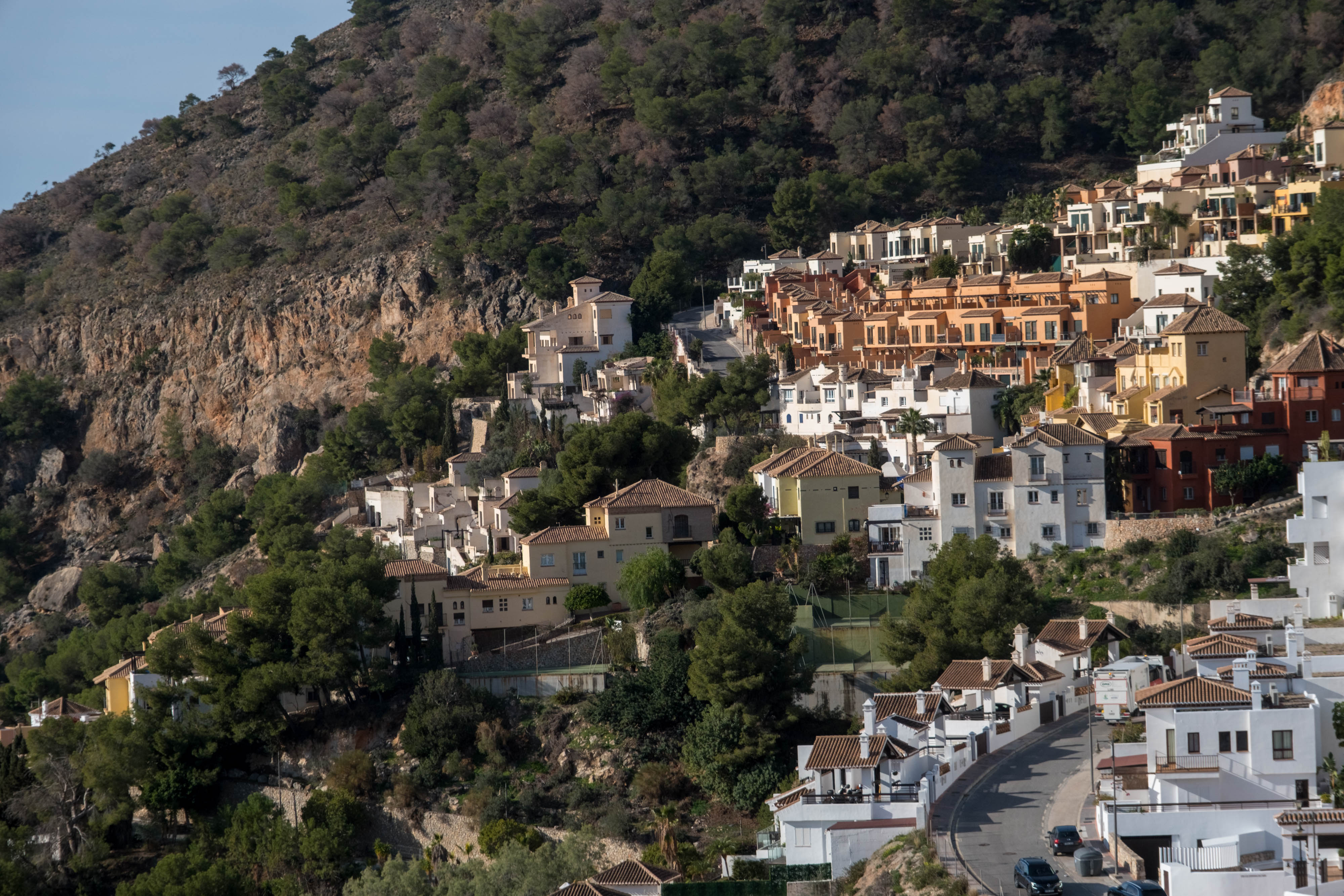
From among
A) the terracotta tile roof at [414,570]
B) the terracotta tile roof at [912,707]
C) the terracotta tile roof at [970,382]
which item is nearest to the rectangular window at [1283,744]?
the terracotta tile roof at [912,707]

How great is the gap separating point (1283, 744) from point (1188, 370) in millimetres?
19413

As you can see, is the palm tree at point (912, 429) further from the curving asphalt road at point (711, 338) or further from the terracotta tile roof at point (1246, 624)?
the terracotta tile roof at point (1246, 624)

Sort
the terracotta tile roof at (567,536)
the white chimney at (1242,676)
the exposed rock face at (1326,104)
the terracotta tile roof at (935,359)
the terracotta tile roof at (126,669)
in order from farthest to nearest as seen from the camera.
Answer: the exposed rock face at (1326,104) < the terracotta tile roof at (935,359) < the terracotta tile roof at (126,669) < the terracotta tile roof at (567,536) < the white chimney at (1242,676)

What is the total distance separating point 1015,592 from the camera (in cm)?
3925

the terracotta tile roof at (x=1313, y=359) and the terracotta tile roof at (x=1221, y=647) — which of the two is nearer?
the terracotta tile roof at (x=1221, y=647)

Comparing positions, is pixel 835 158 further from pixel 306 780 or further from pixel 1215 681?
→ pixel 1215 681

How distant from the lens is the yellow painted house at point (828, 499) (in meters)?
45.8

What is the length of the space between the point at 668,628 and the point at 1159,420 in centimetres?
1366

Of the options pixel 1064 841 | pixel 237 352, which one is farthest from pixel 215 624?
pixel 237 352

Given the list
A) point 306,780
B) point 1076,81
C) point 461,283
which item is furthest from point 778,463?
point 1076,81

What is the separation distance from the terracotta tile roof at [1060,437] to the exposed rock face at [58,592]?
40.9m

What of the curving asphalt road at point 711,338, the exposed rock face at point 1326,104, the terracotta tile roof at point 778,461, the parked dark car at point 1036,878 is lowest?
the parked dark car at point 1036,878

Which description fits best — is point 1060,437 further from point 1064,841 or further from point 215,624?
point 215,624

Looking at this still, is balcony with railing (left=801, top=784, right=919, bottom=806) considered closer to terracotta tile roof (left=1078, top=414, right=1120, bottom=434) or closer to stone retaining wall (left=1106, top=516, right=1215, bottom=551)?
stone retaining wall (left=1106, top=516, right=1215, bottom=551)
